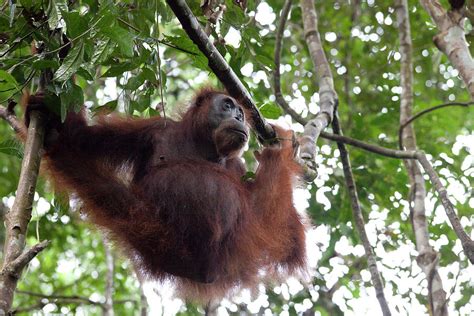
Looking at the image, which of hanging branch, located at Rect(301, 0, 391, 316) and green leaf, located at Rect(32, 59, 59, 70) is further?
hanging branch, located at Rect(301, 0, 391, 316)

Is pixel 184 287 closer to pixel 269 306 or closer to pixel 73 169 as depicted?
pixel 73 169

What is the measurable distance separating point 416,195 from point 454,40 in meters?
1.28

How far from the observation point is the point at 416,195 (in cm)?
496

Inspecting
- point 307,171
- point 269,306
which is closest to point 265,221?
point 307,171

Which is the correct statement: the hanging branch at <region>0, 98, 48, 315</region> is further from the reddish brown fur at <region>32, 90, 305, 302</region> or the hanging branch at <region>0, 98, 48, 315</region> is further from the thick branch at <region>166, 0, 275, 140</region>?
the reddish brown fur at <region>32, 90, 305, 302</region>

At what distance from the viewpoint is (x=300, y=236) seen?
500cm

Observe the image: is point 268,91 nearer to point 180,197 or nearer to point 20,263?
point 180,197

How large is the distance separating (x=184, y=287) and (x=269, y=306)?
5.63 ft

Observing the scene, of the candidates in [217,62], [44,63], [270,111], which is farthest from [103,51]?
[270,111]

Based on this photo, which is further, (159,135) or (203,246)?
(159,135)

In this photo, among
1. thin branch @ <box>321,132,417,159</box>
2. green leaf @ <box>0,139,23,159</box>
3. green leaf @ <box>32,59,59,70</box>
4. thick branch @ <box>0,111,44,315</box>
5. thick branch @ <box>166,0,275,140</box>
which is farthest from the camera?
thin branch @ <box>321,132,417,159</box>

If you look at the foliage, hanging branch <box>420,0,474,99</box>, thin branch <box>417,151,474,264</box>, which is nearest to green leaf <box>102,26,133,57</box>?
the foliage

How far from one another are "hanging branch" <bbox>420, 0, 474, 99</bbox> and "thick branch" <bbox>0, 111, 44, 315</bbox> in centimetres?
247

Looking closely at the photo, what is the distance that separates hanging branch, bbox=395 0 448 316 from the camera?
4191 mm
